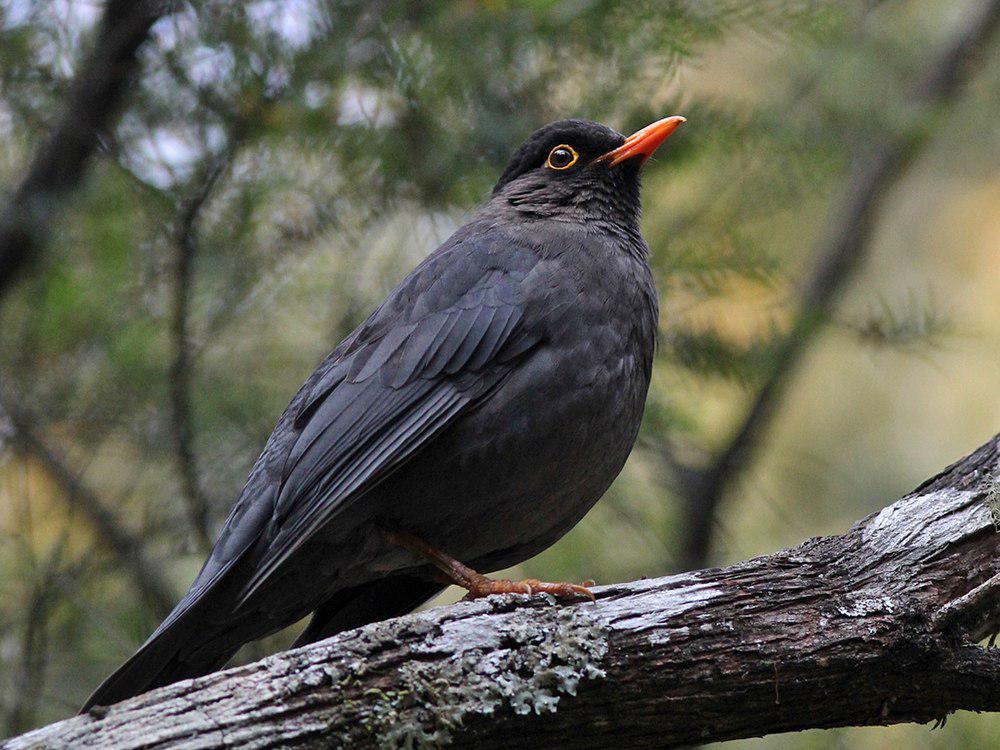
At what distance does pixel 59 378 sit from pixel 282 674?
386 cm

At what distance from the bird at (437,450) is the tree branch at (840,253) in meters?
2.07

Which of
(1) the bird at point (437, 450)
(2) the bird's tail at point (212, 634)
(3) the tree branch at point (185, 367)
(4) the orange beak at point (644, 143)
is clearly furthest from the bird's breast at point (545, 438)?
(3) the tree branch at point (185, 367)

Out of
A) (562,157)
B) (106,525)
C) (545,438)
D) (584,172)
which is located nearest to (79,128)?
(106,525)

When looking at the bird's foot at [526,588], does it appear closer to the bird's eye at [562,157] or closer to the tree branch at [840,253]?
the bird's eye at [562,157]

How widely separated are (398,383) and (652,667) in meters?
1.51

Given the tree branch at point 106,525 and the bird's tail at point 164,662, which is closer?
the bird's tail at point 164,662

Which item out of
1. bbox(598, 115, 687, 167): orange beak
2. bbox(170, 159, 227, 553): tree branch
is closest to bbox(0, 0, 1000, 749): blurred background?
A: bbox(170, 159, 227, 553): tree branch

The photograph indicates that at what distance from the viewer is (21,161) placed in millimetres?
7105

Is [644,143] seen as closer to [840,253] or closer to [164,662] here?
[164,662]

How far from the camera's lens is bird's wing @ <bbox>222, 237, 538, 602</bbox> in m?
4.09

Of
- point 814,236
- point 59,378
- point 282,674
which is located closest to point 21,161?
point 59,378

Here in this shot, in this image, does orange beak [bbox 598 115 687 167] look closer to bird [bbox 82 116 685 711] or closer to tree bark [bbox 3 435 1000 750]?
bird [bbox 82 116 685 711]

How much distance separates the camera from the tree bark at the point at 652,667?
10.4ft

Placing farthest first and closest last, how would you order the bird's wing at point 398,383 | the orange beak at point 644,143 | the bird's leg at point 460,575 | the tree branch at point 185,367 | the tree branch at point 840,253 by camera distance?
the tree branch at point 840,253, the tree branch at point 185,367, the orange beak at point 644,143, the bird's wing at point 398,383, the bird's leg at point 460,575
